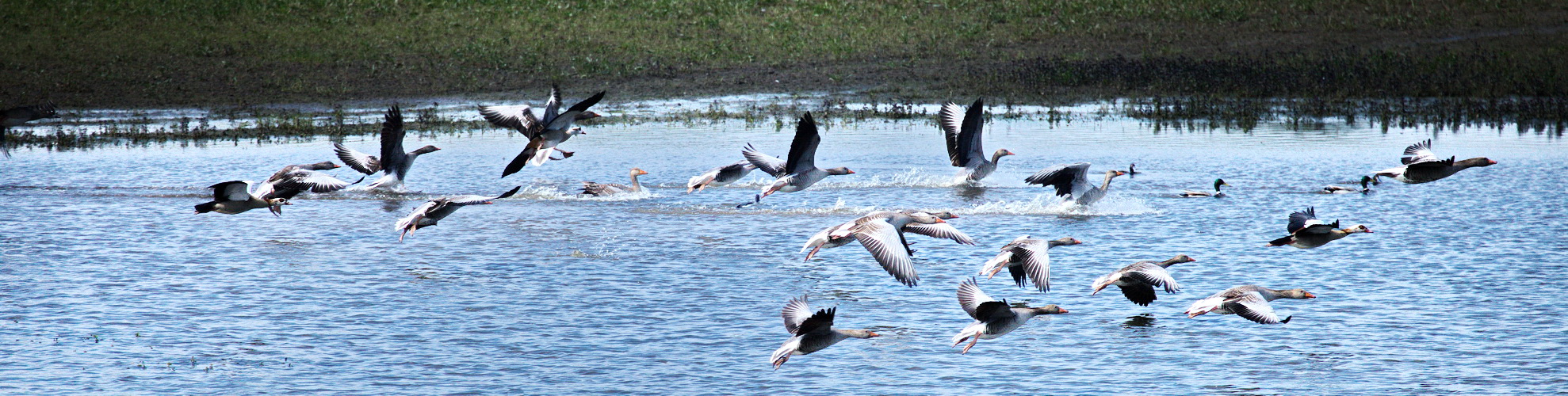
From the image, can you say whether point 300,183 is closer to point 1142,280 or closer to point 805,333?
point 805,333

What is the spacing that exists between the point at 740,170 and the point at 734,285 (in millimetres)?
5014

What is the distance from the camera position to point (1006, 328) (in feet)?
31.8

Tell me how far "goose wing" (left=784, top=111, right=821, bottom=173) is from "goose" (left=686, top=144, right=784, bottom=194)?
95 cm

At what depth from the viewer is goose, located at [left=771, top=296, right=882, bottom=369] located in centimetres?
904

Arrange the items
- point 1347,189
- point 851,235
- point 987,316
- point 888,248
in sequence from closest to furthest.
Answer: point 987,316, point 888,248, point 851,235, point 1347,189

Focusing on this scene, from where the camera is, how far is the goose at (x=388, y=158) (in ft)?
58.4

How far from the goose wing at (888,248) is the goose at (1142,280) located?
4.85ft

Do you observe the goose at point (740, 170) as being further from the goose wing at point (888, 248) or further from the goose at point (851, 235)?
the goose wing at point (888, 248)

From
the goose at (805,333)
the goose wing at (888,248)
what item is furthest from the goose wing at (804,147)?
the goose at (805,333)

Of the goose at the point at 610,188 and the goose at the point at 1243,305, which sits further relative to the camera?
the goose at the point at 610,188

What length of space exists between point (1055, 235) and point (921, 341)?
221 inches

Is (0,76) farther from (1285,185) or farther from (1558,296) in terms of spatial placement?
(1558,296)

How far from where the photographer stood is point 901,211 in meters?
12.1

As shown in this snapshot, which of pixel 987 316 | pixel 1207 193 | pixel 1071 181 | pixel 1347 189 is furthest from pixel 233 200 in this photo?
pixel 1347 189
